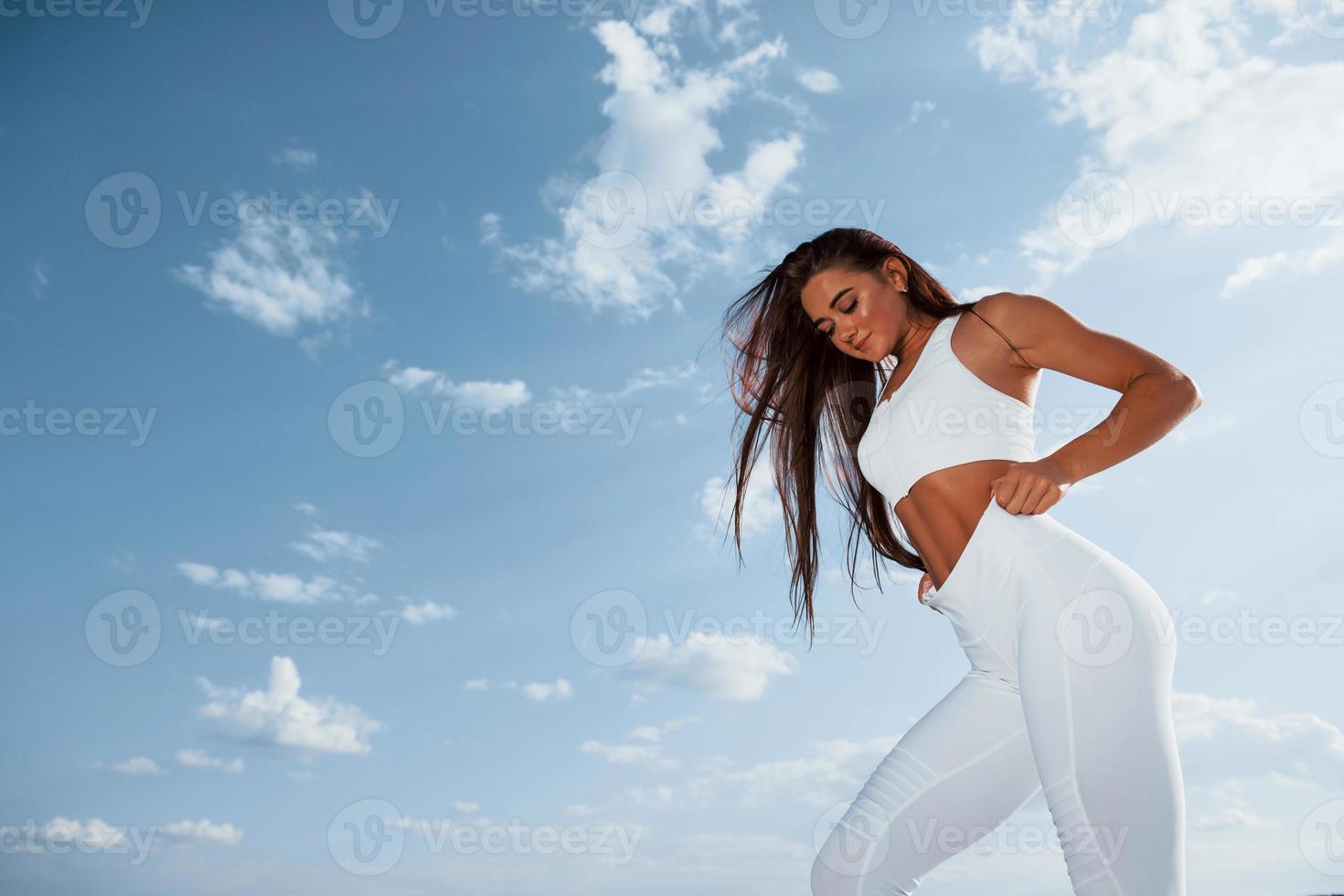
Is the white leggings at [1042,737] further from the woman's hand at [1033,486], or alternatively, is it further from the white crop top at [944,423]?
the white crop top at [944,423]

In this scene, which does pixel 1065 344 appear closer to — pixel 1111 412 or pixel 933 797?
pixel 1111 412

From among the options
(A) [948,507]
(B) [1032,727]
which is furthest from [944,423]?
(B) [1032,727]

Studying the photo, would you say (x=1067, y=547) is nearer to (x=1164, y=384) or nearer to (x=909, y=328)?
(x=1164, y=384)

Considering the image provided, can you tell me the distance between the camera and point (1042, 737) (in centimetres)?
240

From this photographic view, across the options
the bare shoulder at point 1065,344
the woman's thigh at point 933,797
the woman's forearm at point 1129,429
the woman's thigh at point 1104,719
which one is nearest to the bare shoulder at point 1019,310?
the bare shoulder at point 1065,344

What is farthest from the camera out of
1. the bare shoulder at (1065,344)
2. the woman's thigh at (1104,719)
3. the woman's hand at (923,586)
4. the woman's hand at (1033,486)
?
the woman's hand at (923,586)

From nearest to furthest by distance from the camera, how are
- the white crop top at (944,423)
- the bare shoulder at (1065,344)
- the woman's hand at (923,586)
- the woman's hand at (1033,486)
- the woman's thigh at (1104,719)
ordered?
the woman's thigh at (1104,719), the woman's hand at (1033,486), the bare shoulder at (1065,344), the white crop top at (944,423), the woman's hand at (923,586)

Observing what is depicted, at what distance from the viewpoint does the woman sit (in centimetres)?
232

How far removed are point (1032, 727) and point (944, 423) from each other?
836 mm

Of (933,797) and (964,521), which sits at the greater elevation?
(964,521)

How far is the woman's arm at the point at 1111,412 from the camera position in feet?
8.09

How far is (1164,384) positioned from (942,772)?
118cm

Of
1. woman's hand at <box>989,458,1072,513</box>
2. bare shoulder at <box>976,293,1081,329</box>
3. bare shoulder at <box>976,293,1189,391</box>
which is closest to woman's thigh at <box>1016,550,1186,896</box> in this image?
woman's hand at <box>989,458,1072,513</box>

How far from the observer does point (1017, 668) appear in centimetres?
251
